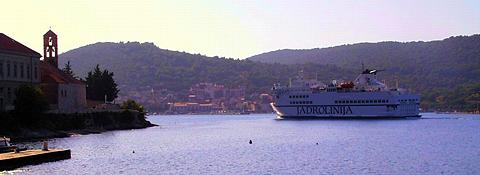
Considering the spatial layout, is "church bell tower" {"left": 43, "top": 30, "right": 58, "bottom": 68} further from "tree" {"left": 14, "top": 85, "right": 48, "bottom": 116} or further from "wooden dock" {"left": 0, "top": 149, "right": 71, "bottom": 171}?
"wooden dock" {"left": 0, "top": 149, "right": 71, "bottom": 171}

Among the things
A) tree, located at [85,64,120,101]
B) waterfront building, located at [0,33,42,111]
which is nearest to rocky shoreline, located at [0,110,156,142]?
waterfront building, located at [0,33,42,111]

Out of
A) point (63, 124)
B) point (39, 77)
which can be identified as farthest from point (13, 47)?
point (63, 124)

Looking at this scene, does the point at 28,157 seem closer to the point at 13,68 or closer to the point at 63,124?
the point at 13,68

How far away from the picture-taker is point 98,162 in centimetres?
4956

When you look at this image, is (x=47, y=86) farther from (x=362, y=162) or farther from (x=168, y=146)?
(x=362, y=162)

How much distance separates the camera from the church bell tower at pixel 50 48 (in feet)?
321

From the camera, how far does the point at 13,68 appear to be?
3135 inches

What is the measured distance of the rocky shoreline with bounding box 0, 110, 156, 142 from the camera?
68.7 m

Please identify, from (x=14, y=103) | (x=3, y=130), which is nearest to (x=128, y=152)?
(x=3, y=130)

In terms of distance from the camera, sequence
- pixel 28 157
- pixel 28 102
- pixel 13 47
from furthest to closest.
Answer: pixel 13 47 → pixel 28 102 → pixel 28 157

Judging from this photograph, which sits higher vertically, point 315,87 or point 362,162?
point 315,87

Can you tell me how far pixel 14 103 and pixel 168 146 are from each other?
60.4ft

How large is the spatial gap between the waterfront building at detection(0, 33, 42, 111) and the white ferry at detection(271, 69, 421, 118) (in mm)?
77554

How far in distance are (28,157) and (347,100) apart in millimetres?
111435
